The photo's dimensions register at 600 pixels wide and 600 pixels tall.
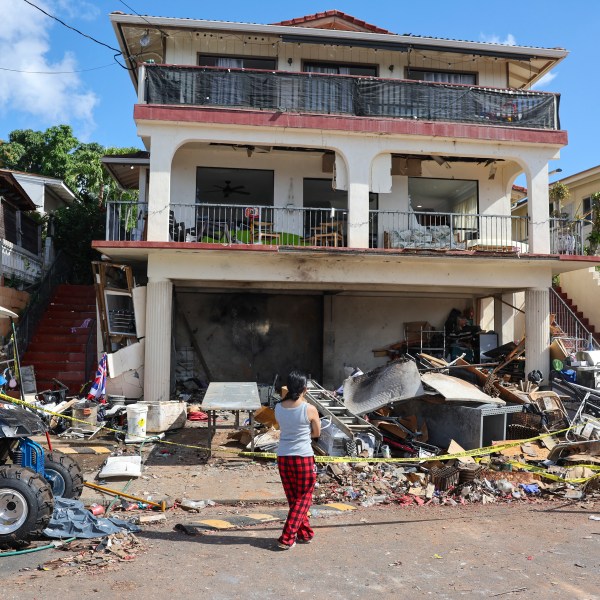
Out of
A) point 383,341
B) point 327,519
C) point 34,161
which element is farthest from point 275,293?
point 34,161

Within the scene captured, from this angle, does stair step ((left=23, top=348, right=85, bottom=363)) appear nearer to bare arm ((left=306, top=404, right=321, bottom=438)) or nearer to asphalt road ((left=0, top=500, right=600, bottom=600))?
asphalt road ((left=0, top=500, right=600, bottom=600))

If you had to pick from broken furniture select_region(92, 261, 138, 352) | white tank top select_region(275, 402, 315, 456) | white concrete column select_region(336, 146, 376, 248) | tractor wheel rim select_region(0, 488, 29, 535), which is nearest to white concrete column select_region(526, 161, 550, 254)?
white concrete column select_region(336, 146, 376, 248)

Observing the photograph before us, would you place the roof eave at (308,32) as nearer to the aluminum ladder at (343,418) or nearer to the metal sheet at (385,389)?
the metal sheet at (385,389)

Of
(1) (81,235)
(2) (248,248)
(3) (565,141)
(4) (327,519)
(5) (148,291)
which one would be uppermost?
(3) (565,141)

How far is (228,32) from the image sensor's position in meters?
14.7

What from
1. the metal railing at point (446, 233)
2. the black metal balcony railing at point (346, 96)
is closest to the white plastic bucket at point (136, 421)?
the metal railing at point (446, 233)

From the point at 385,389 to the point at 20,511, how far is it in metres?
6.30

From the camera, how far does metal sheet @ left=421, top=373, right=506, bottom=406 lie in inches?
392

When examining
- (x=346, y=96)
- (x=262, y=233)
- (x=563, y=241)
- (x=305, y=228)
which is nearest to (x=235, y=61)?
(x=346, y=96)

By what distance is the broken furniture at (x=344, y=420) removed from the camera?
9.02m

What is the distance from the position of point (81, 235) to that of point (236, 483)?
1490 centimetres

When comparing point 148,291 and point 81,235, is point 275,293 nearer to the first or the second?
point 148,291

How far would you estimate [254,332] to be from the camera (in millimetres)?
17656

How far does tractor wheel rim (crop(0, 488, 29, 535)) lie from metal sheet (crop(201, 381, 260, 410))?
3.37 meters
